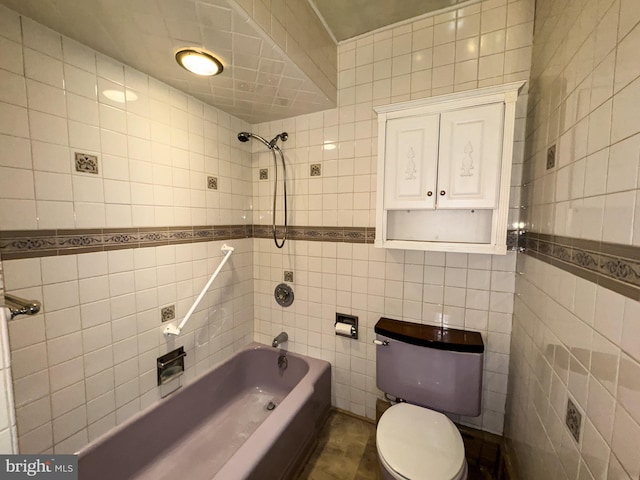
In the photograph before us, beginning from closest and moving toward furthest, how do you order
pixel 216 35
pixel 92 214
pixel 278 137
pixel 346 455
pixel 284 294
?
pixel 216 35, pixel 92 214, pixel 346 455, pixel 278 137, pixel 284 294

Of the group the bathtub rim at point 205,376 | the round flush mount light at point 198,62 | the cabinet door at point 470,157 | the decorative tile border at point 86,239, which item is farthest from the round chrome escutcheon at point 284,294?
the round flush mount light at point 198,62

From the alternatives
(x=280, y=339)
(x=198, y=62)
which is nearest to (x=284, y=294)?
(x=280, y=339)

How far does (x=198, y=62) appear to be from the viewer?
1257 millimetres

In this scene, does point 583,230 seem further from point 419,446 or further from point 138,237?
point 138,237

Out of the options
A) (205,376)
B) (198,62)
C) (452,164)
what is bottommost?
(205,376)

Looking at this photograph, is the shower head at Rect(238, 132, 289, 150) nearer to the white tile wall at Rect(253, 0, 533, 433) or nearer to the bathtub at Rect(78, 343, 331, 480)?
the white tile wall at Rect(253, 0, 533, 433)

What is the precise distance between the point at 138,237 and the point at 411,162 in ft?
5.10

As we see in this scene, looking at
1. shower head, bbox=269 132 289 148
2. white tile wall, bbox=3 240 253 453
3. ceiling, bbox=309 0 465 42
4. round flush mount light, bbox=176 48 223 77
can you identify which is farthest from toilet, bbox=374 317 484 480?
ceiling, bbox=309 0 465 42

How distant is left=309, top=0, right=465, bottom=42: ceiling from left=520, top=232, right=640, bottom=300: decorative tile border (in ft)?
4.71

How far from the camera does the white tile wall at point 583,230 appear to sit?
57cm

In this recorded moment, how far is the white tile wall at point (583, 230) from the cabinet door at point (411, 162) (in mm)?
451

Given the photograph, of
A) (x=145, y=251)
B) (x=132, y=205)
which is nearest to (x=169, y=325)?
(x=145, y=251)

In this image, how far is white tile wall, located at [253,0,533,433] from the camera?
1428 millimetres

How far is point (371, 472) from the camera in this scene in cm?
152
